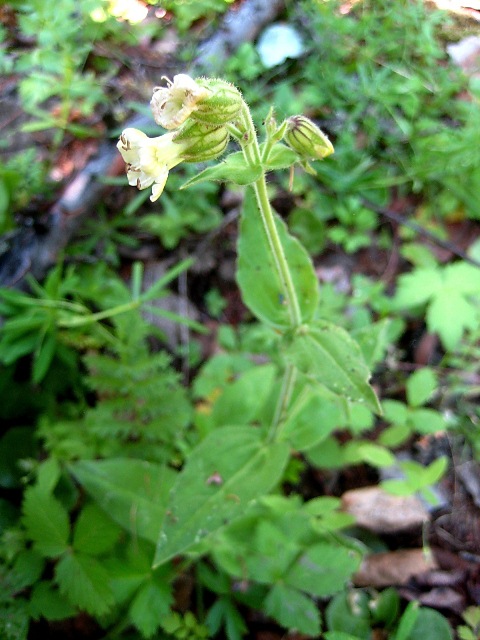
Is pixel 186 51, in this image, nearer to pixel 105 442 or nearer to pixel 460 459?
pixel 105 442

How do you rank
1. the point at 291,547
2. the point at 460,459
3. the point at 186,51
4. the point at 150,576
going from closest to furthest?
the point at 150,576 < the point at 291,547 < the point at 460,459 < the point at 186,51

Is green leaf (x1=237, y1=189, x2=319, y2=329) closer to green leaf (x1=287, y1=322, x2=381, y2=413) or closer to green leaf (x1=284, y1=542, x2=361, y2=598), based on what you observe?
green leaf (x1=287, y1=322, x2=381, y2=413)

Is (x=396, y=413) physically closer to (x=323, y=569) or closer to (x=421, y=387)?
(x=421, y=387)

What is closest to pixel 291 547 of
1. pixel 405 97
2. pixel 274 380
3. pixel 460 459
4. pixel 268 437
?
pixel 268 437

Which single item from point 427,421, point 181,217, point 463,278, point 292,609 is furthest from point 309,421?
point 181,217

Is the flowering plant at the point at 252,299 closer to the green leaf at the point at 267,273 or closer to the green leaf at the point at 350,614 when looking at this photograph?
the green leaf at the point at 267,273

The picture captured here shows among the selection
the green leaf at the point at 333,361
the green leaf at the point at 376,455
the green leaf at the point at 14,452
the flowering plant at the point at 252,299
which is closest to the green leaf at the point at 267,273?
the flowering plant at the point at 252,299

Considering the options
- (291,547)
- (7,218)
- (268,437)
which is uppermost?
(7,218)
